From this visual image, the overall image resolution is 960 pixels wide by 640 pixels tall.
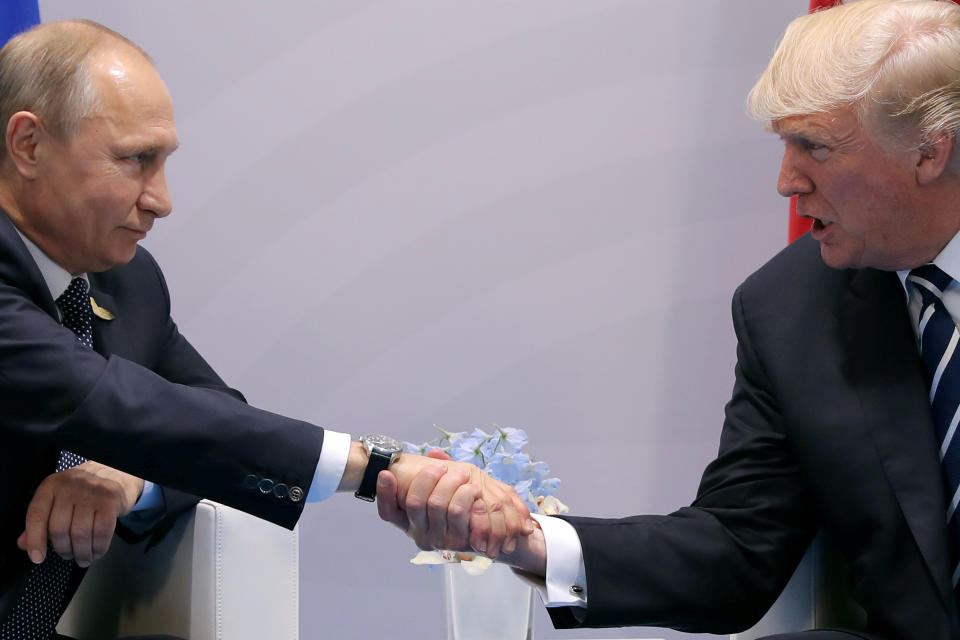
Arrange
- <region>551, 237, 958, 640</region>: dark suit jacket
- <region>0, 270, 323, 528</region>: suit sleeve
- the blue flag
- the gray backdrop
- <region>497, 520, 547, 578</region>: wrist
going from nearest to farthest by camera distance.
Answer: <region>0, 270, 323, 528</region>: suit sleeve
<region>551, 237, 958, 640</region>: dark suit jacket
<region>497, 520, 547, 578</region>: wrist
the blue flag
the gray backdrop

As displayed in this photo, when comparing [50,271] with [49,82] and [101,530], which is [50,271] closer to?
[49,82]

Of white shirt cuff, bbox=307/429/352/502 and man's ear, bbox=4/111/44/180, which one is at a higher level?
man's ear, bbox=4/111/44/180

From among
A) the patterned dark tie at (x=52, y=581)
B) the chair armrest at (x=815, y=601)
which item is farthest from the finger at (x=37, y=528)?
the chair armrest at (x=815, y=601)

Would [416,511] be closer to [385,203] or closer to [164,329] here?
[164,329]

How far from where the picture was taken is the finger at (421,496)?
180cm

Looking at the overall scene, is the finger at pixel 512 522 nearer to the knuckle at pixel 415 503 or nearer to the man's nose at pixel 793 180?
the knuckle at pixel 415 503

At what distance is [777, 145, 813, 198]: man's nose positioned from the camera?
1.82 m

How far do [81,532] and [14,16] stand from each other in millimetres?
1400

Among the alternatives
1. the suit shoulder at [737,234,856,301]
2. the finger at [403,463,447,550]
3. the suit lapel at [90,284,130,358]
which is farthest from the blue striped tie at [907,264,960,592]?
the suit lapel at [90,284,130,358]

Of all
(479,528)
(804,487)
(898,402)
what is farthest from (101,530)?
(898,402)

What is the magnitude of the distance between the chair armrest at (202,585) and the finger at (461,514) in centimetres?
36

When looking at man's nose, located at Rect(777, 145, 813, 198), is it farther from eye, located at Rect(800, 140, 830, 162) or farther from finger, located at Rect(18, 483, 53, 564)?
finger, located at Rect(18, 483, 53, 564)

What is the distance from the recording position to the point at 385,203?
118 inches

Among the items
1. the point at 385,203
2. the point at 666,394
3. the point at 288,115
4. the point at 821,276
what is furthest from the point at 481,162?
the point at 821,276
